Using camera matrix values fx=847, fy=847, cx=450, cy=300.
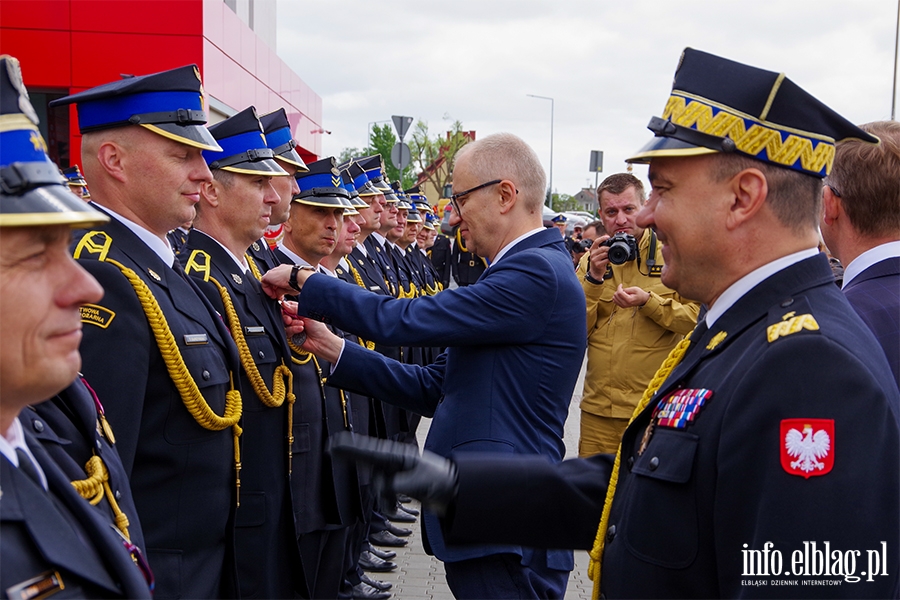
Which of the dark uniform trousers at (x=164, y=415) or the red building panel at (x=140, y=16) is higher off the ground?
the red building panel at (x=140, y=16)

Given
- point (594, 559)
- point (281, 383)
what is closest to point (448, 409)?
point (281, 383)

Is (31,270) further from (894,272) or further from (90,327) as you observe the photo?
(894,272)

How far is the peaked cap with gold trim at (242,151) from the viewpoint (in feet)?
13.0

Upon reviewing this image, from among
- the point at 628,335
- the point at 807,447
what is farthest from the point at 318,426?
the point at 807,447

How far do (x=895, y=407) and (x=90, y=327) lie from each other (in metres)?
2.30

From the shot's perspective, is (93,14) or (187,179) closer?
(187,179)

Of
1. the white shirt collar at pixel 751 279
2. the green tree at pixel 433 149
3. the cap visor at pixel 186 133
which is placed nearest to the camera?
the white shirt collar at pixel 751 279

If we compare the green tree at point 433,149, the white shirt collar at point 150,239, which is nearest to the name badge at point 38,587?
the white shirt collar at point 150,239

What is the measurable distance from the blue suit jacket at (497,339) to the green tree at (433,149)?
1990 inches

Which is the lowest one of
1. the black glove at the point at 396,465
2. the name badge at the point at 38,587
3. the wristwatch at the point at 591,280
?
the name badge at the point at 38,587

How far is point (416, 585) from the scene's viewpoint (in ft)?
18.6

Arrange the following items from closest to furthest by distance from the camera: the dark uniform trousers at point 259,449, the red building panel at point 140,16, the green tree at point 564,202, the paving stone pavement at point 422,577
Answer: the dark uniform trousers at point 259,449 → the paving stone pavement at point 422,577 → the red building panel at point 140,16 → the green tree at point 564,202

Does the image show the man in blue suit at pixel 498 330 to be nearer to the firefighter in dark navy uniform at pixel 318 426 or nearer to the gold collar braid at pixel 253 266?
the gold collar braid at pixel 253 266

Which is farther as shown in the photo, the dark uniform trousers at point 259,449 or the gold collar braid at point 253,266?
the gold collar braid at point 253,266
